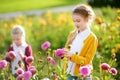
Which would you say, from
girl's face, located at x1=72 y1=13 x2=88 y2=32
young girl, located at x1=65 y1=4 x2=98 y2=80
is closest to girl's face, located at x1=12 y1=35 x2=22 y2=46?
young girl, located at x1=65 y1=4 x2=98 y2=80

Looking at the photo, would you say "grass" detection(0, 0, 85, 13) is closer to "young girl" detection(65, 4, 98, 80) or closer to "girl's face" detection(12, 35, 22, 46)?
"girl's face" detection(12, 35, 22, 46)

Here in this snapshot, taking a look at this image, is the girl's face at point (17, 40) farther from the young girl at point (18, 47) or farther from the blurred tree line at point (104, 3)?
the blurred tree line at point (104, 3)

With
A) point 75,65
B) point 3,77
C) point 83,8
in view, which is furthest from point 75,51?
point 3,77

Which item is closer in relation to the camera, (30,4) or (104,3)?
(104,3)

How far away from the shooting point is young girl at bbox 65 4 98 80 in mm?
4801

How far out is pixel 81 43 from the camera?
4930 millimetres

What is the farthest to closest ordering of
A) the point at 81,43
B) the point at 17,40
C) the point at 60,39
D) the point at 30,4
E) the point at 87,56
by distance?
the point at 30,4 → the point at 60,39 → the point at 17,40 → the point at 81,43 → the point at 87,56

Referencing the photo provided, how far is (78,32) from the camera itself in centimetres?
503

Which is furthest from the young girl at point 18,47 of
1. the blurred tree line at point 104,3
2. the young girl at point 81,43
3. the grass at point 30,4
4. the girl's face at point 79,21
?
the grass at point 30,4

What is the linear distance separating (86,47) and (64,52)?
0.94 ft

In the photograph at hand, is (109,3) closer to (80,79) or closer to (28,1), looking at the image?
(28,1)

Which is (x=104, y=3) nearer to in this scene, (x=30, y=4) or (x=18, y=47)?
(x=30, y=4)

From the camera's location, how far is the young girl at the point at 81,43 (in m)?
4.80

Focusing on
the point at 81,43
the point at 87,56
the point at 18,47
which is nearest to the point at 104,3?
the point at 18,47
